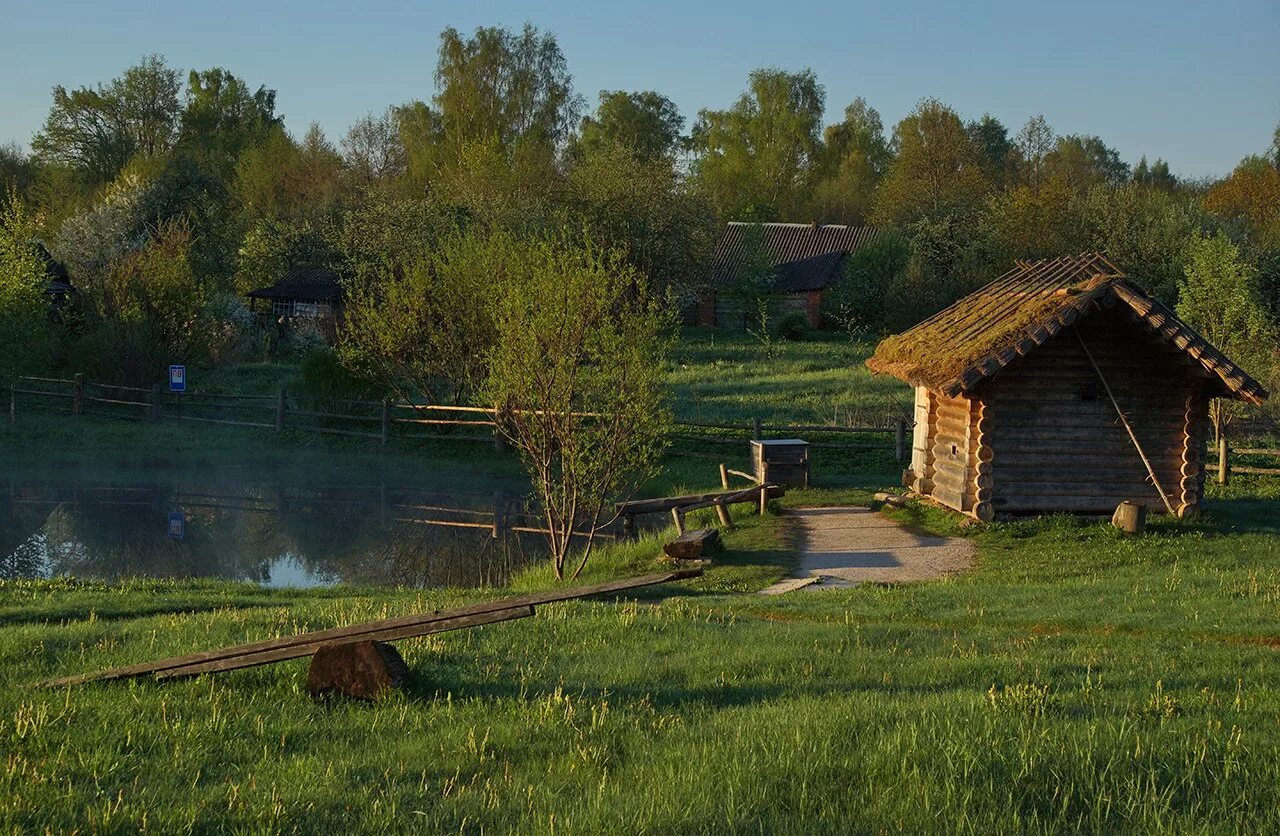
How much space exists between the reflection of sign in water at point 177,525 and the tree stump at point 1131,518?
15.6 metres

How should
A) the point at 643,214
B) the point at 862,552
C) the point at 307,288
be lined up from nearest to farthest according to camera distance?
the point at 862,552 → the point at 643,214 → the point at 307,288

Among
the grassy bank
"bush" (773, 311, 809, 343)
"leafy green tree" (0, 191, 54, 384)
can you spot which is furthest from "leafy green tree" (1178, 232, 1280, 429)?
"leafy green tree" (0, 191, 54, 384)

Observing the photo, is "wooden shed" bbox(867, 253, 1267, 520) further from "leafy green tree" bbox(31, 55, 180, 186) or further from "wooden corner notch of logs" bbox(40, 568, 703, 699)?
"leafy green tree" bbox(31, 55, 180, 186)

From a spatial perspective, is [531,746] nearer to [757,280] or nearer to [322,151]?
[757,280]

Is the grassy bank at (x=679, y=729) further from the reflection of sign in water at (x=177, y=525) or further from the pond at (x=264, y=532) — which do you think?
the reflection of sign in water at (x=177, y=525)

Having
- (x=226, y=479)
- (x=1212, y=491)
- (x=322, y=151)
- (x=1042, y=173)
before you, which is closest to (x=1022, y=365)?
(x=1212, y=491)

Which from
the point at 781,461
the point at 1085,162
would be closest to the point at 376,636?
the point at 781,461

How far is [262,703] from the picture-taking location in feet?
25.2

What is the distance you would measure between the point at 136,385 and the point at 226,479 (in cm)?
958

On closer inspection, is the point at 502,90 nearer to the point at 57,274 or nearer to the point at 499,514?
the point at 57,274

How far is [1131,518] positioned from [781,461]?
671 cm

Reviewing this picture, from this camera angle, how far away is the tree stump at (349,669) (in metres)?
7.86

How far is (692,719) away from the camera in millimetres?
7426

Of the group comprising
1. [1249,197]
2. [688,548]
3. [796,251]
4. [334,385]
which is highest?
[1249,197]
